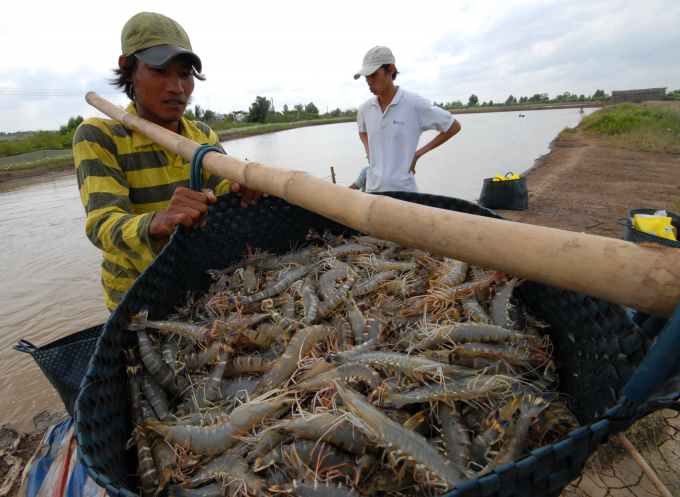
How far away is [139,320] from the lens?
1.76 metres

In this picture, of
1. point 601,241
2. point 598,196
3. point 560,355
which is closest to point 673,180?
point 598,196

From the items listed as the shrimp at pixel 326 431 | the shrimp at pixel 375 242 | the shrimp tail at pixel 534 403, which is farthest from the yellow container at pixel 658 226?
the shrimp at pixel 326 431

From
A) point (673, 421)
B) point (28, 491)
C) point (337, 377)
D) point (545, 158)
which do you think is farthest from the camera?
point (545, 158)

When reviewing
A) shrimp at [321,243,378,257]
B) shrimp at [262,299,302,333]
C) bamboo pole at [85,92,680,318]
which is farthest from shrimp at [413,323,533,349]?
shrimp at [321,243,378,257]

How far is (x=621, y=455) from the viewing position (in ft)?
7.85

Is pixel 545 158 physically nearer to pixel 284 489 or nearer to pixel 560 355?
pixel 560 355

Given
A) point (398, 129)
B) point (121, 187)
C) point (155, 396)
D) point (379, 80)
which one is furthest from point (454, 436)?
point (379, 80)

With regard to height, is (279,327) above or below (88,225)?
below

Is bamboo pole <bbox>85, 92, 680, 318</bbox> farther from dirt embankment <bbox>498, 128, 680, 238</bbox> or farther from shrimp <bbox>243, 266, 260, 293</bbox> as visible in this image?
dirt embankment <bbox>498, 128, 680, 238</bbox>

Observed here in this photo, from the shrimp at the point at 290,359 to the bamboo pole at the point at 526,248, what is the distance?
2.52 ft

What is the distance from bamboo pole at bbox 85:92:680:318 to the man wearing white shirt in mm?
3360

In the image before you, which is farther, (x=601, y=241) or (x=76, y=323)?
(x=76, y=323)

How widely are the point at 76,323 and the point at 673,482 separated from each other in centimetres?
717

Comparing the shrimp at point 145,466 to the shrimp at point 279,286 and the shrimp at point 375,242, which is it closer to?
the shrimp at point 279,286
